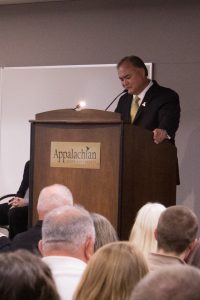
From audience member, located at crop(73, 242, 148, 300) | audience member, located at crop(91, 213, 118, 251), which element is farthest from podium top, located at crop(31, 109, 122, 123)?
audience member, located at crop(73, 242, 148, 300)

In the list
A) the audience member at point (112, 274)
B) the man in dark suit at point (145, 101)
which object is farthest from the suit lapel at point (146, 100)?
the audience member at point (112, 274)

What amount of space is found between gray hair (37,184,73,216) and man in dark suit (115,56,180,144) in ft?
3.24

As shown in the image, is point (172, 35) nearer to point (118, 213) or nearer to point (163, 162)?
point (163, 162)

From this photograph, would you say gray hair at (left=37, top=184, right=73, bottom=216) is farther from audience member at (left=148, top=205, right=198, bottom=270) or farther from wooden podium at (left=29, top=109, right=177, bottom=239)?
audience member at (left=148, top=205, right=198, bottom=270)

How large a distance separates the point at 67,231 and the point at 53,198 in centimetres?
103

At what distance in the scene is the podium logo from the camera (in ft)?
12.2

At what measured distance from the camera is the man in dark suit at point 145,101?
434 centimetres

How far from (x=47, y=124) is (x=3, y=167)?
298 cm

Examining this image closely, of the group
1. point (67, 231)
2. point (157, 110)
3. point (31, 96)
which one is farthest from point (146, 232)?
point (31, 96)

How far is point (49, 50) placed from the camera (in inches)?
263

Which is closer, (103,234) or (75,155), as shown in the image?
(103,234)

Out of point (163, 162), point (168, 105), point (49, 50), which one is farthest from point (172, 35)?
point (163, 162)

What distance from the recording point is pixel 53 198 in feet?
A: 11.5

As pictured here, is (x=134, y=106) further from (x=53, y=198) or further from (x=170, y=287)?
(x=170, y=287)
